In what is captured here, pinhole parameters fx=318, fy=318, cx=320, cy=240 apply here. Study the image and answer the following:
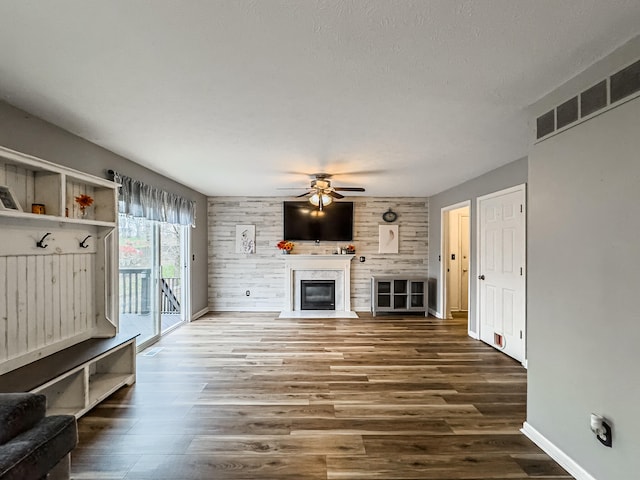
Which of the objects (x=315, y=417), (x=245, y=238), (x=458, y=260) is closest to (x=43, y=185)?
(x=315, y=417)

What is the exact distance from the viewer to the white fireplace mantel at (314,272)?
6.50 m

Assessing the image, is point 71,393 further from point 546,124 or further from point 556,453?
point 546,124

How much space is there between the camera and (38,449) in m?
1.41

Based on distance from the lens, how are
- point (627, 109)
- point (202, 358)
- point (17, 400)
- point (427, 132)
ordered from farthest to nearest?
point (202, 358)
point (427, 132)
point (627, 109)
point (17, 400)

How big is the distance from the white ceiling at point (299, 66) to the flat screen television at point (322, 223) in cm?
328

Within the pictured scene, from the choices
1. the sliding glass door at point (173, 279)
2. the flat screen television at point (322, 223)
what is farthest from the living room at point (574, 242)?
the flat screen television at point (322, 223)

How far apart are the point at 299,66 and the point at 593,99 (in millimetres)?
1686

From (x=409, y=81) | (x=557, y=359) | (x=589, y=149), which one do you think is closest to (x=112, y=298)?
(x=409, y=81)

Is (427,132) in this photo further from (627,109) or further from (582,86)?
(627,109)

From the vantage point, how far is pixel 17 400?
59.4 inches

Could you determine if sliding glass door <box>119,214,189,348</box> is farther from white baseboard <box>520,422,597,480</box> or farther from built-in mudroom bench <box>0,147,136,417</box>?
white baseboard <box>520,422,597,480</box>

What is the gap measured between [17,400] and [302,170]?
3.44 meters

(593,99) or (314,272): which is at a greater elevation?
(593,99)

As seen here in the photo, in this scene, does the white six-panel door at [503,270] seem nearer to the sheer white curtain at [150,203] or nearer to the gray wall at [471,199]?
the gray wall at [471,199]
